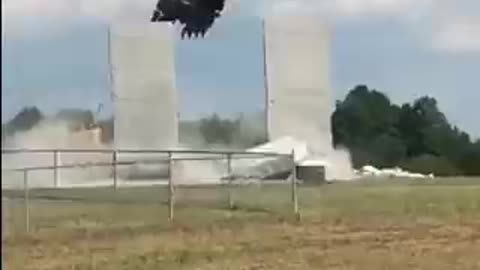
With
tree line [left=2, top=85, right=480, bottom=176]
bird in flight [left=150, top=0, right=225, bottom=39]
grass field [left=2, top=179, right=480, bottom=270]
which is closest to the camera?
bird in flight [left=150, top=0, right=225, bottom=39]

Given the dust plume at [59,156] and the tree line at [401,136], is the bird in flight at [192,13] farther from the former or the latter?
the tree line at [401,136]

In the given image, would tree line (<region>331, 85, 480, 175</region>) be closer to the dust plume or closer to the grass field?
the dust plume

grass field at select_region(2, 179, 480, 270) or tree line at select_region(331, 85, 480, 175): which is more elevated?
tree line at select_region(331, 85, 480, 175)

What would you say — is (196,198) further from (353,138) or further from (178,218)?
(353,138)

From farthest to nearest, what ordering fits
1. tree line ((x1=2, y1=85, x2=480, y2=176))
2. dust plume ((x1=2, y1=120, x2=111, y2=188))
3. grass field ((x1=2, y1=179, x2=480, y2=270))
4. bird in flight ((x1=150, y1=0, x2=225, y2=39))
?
tree line ((x1=2, y1=85, x2=480, y2=176)) → dust plume ((x1=2, y1=120, x2=111, y2=188)) → grass field ((x1=2, y1=179, x2=480, y2=270)) → bird in flight ((x1=150, y1=0, x2=225, y2=39))

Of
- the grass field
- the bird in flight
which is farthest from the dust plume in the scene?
the bird in flight

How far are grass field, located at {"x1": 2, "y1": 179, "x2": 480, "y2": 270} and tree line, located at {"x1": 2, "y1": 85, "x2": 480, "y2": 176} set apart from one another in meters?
22.1

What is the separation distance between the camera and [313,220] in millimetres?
23531

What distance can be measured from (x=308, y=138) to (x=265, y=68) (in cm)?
818

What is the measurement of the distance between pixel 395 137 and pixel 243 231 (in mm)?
55757

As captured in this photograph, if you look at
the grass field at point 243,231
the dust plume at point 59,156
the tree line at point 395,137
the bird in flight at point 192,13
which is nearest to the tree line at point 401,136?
the tree line at point 395,137

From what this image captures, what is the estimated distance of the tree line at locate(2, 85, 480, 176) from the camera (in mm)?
65500

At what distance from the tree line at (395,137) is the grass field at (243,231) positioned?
22067 millimetres

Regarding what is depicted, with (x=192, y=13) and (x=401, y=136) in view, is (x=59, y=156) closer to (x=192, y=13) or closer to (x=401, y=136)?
(x=192, y=13)
